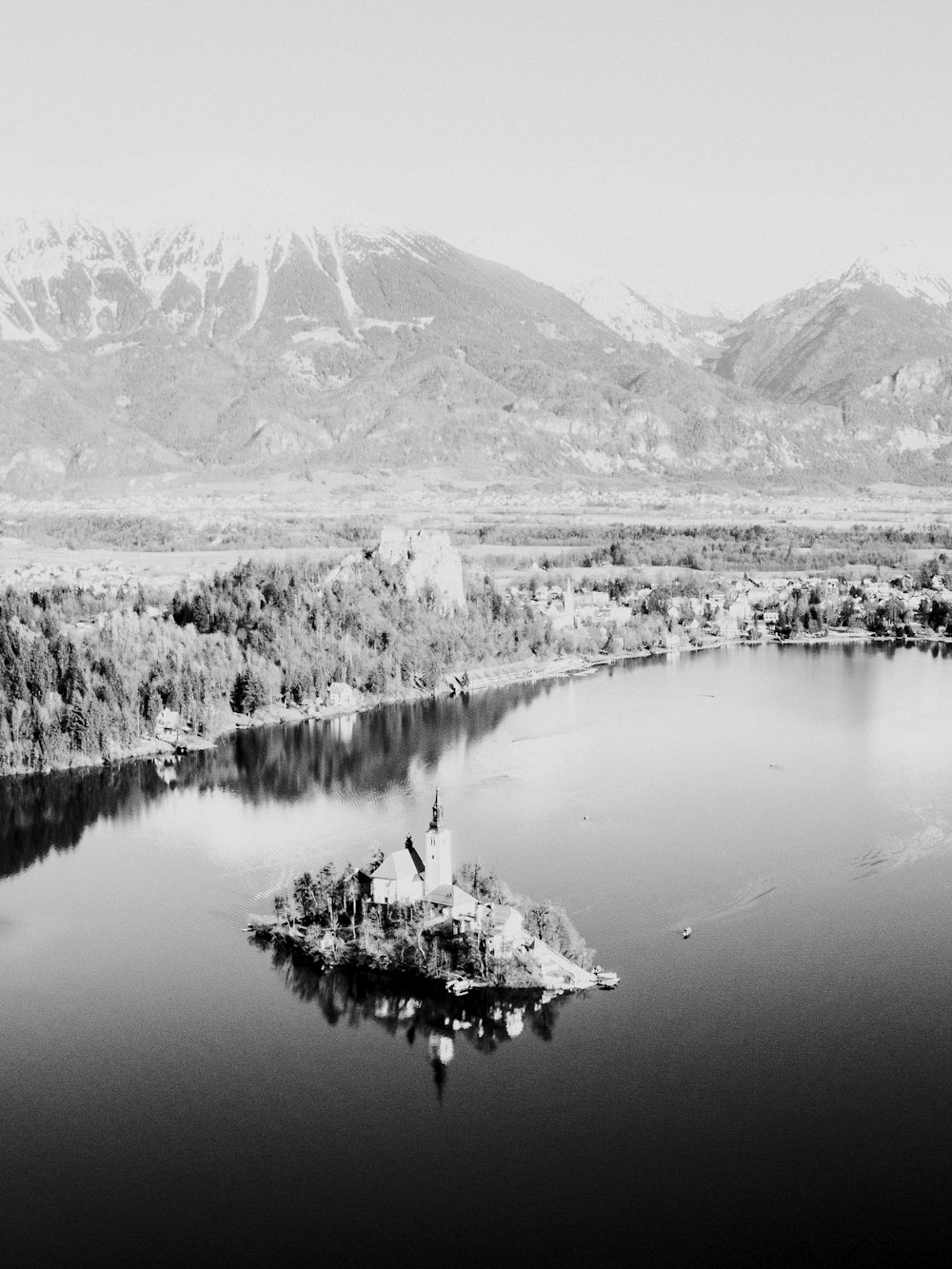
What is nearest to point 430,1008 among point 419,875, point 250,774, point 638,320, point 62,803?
point 419,875

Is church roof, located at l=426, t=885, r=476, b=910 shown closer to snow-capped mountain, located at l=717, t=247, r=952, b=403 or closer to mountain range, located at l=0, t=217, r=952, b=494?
mountain range, located at l=0, t=217, r=952, b=494

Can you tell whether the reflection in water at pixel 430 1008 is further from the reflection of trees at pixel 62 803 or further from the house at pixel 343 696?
the house at pixel 343 696

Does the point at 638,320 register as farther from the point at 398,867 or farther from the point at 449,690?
the point at 398,867

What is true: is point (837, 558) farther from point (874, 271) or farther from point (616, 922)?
point (874, 271)

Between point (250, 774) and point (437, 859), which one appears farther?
point (250, 774)

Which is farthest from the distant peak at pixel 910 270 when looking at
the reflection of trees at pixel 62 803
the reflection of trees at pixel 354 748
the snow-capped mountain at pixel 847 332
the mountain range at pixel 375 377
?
the reflection of trees at pixel 62 803

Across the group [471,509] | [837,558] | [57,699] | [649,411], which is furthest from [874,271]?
[57,699]
